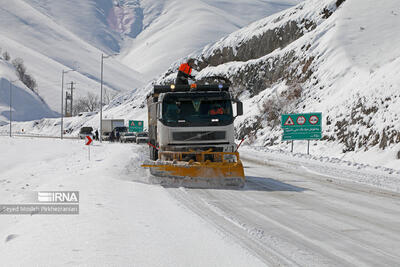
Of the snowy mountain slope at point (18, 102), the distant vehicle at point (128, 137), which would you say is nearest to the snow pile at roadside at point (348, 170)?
the distant vehicle at point (128, 137)

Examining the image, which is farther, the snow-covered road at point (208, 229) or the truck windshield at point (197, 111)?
the truck windshield at point (197, 111)

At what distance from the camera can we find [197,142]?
42.8 feet

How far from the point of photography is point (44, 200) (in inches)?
377

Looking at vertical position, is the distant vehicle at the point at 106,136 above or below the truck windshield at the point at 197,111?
below

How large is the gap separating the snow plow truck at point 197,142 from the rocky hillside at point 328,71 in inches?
448

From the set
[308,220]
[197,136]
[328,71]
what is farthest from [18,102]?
[308,220]

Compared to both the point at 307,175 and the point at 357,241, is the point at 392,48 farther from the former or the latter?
the point at 357,241

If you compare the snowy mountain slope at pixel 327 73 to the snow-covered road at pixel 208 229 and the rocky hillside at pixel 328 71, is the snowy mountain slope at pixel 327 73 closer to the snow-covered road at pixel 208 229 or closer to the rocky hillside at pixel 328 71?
the rocky hillside at pixel 328 71

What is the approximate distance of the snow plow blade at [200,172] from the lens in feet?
40.1

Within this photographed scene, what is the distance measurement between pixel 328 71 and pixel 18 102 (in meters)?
126

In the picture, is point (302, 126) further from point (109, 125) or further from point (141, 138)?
point (109, 125)

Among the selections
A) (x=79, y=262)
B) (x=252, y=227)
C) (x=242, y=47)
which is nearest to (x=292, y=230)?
(x=252, y=227)

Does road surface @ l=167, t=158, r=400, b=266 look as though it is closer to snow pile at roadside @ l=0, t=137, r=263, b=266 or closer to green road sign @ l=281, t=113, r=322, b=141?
snow pile at roadside @ l=0, t=137, r=263, b=266

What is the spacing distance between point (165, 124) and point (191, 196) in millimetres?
3458
